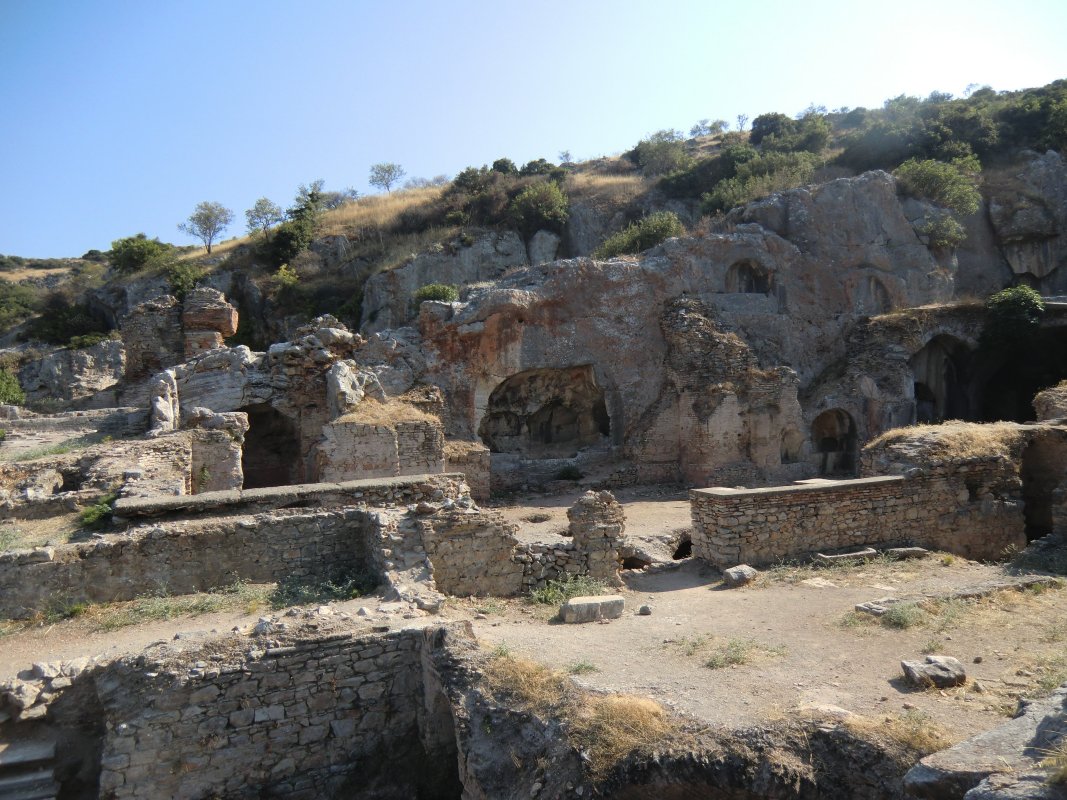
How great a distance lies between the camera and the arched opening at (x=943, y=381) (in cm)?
2309

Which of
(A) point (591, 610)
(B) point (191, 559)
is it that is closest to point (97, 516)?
(B) point (191, 559)

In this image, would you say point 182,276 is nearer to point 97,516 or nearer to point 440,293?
point 440,293

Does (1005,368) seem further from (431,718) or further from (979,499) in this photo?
(431,718)

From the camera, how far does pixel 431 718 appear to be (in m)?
5.90

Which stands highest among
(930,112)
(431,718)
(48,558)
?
(930,112)

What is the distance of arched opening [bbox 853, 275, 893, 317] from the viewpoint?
75.8ft

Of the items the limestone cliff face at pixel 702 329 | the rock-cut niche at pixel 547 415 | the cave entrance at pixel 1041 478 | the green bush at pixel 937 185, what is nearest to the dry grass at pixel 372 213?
the limestone cliff face at pixel 702 329

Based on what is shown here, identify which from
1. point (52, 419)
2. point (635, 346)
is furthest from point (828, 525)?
point (52, 419)

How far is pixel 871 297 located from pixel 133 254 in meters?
34.6

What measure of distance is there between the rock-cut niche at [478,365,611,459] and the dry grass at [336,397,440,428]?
169 inches

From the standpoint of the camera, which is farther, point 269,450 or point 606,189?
point 606,189

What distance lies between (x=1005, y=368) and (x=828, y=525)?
1937 centimetres

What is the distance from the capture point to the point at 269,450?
1762 centimetres

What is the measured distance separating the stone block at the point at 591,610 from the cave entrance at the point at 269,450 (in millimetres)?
11577
